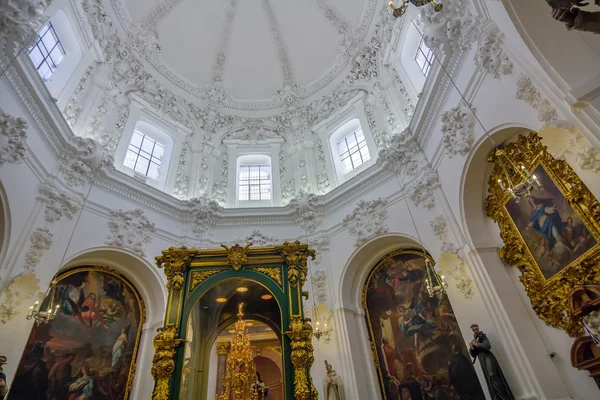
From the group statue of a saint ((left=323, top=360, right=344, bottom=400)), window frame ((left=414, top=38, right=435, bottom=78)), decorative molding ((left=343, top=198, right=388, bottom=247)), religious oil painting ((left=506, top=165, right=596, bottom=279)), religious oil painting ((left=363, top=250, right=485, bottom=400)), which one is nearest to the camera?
religious oil painting ((left=506, top=165, right=596, bottom=279))

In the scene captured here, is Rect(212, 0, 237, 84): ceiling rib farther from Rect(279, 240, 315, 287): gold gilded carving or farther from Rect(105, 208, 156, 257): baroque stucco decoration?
Rect(279, 240, 315, 287): gold gilded carving

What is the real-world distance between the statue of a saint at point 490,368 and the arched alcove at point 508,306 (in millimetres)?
347

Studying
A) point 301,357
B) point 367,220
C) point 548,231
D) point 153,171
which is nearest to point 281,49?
point 153,171

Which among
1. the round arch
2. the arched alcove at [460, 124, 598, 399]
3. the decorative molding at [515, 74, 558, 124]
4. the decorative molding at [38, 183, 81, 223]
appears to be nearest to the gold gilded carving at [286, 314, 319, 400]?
the arched alcove at [460, 124, 598, 399]

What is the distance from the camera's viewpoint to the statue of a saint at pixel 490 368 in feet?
23.0

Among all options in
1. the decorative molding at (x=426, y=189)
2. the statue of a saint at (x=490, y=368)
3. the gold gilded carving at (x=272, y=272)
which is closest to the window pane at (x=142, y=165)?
the gold gilded carving at (x=272, y=272)

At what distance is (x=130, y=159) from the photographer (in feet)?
43.3

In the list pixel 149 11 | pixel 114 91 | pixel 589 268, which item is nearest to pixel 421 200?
pixel 589 268

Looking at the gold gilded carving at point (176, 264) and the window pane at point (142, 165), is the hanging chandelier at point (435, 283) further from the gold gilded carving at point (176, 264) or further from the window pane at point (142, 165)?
the window pane at point (142, 165)

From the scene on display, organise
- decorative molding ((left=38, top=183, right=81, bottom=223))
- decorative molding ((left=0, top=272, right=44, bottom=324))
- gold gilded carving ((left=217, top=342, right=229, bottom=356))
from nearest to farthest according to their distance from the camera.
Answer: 1. gold gilded carving ((left=217, top=342, right=229, bottom=356))
2. decorative molding ((left=0, top=272, right=44, bottom=324))
3. decorative molding ((left=38, top=183, right=81, bottom=223))

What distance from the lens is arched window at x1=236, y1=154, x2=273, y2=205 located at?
14.8m

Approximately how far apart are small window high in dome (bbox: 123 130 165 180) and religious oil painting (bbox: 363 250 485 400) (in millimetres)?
8878

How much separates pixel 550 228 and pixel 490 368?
3.02m

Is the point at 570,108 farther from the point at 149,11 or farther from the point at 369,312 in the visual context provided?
the point at 149,11
